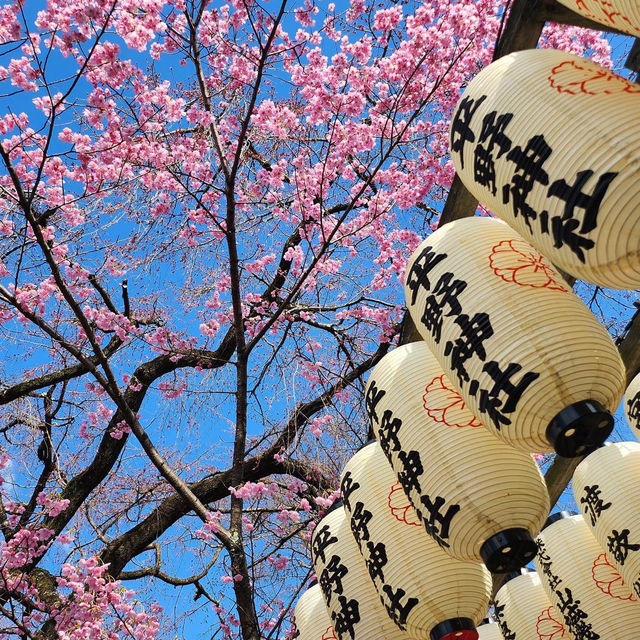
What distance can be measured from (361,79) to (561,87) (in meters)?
4.89

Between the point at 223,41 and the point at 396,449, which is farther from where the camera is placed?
the point at 223,41

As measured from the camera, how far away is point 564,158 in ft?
7.04

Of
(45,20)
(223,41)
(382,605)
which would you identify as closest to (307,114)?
(223,41)

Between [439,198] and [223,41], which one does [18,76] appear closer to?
[223,41]

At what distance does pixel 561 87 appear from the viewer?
2.33 metres

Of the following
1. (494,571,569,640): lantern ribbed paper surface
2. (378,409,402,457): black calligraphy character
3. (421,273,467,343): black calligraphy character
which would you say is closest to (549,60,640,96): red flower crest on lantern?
(421,273,467,343): black calligraphy character

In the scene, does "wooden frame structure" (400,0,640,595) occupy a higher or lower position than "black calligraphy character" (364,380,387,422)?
higher

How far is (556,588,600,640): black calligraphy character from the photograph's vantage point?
12.9 feet

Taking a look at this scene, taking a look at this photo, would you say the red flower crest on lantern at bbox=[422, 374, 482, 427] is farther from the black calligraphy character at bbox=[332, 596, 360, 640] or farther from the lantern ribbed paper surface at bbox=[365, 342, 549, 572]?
the black calligraphy character at bbox=[332, 596, 360, 640]

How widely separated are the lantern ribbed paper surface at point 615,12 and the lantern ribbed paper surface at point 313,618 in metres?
3.78

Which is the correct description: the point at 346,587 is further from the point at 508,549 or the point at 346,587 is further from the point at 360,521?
the point at 508,549

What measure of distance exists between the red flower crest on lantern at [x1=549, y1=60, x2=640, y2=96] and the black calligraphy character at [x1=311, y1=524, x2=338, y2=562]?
3036 mm

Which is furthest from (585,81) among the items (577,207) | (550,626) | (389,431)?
(550,626)

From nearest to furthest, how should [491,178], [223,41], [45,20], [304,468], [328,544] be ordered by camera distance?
1. [491,178]
2. [328,544]
3. [45,20]
4. [223,41]
5. [304,468]
